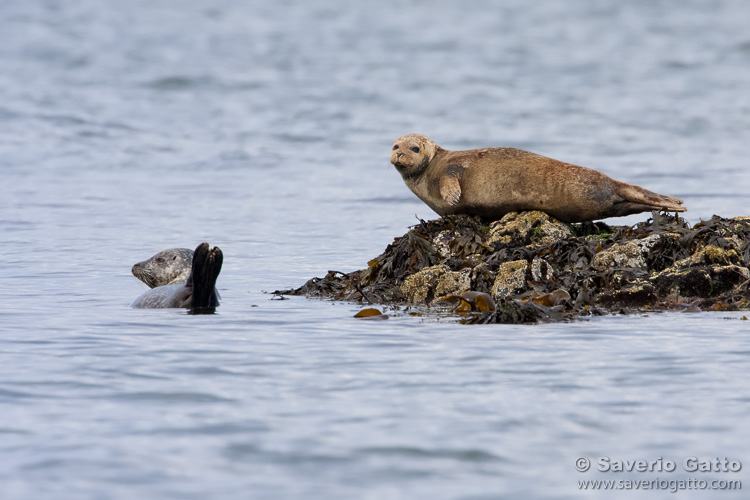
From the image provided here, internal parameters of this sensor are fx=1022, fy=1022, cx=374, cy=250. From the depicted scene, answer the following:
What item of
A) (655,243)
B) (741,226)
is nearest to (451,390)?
(655,243)

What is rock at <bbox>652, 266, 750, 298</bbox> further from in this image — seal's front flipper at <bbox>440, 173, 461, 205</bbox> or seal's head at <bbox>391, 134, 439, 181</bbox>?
seal's head at <bbox>391, 134, 439, 181</bbox>

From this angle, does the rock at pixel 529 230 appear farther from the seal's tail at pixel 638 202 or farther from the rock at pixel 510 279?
the seal's tail at pixel 638 202

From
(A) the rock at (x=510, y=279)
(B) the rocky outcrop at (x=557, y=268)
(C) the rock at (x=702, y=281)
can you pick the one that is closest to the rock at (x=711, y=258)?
(B) the rocky outcrop at (x=557, y=268)

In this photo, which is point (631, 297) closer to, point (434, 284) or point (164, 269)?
point (434, 284)

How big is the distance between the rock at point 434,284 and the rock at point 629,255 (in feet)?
3.88

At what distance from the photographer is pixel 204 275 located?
9.20 m

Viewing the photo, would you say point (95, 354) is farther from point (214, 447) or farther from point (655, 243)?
point (655, 243)

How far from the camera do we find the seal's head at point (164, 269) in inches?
445

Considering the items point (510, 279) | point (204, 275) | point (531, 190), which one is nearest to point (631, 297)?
point (510, 279)

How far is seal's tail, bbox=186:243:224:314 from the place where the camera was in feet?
30.0

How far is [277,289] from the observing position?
11.0m
